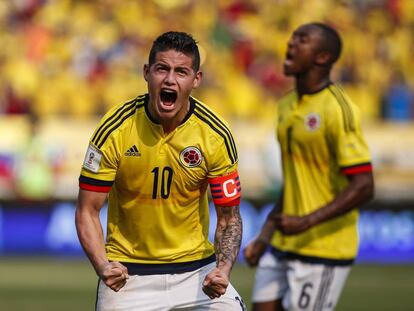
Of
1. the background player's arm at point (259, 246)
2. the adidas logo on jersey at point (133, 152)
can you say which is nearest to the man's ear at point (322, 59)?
the background player's arm at point (259, 246)

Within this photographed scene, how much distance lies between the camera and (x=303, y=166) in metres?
6.47

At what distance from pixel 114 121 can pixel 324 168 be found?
1.93 m

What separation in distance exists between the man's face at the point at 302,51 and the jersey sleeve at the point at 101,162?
2107 millimetres

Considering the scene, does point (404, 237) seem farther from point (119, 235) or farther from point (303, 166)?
point (119, 235)

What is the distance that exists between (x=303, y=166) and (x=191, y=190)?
4.95ft

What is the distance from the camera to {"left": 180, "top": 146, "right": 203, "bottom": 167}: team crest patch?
5.04 metres

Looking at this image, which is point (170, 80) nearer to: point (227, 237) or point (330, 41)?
point (227, 237)

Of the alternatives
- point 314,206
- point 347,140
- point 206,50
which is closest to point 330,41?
point 347,140

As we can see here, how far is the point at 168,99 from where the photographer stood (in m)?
4.97

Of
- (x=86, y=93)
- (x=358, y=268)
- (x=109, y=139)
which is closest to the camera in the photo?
(x=109, y=139)

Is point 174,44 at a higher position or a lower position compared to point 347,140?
higher

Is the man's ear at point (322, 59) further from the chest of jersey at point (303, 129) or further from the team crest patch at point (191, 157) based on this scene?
the team crest patch at point (191, 157)

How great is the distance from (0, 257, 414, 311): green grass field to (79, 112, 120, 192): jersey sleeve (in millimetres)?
6138

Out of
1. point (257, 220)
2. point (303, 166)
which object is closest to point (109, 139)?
point (303, 166)
